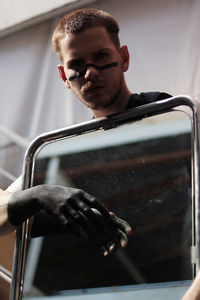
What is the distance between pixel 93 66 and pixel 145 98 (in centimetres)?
13

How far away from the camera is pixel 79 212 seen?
0.92 m

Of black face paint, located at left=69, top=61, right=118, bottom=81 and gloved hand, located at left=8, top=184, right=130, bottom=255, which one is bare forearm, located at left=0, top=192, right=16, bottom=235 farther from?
black face paint, located at left=69, top=61, right=118, bottom=81

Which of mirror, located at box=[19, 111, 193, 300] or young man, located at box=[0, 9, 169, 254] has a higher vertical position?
young man, located at box=[0, 9, 169, 254]

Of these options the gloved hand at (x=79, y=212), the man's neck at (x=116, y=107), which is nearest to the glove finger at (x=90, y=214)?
the gloved hand at (x=79, y=212)

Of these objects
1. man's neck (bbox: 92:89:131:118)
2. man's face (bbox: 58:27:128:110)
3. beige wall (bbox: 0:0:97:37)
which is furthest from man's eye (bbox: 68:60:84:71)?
beige wall (bbox: 0:0:97:37)

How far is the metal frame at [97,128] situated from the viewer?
0.95 m

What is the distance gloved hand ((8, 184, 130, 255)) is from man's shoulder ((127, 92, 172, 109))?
26 centimetres

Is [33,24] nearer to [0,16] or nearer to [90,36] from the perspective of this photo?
[0,16]

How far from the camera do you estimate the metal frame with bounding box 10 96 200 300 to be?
0.95m

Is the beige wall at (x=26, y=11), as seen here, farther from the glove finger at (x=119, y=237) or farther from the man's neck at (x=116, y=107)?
the glove finger at (x=119, y=237)

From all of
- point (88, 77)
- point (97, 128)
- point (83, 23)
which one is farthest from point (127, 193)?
point (83, 23)

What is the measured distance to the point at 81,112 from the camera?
163 cm

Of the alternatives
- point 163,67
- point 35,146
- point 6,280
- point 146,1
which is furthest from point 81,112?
point 6,280

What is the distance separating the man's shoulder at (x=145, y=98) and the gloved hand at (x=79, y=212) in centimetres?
26
